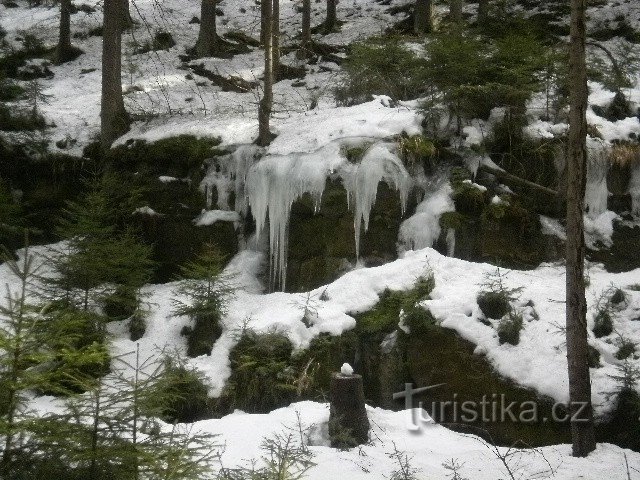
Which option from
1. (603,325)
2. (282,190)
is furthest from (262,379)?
(603,325)

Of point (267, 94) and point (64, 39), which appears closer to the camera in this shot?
point (267, 94)

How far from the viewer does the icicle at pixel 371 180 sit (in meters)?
9.21

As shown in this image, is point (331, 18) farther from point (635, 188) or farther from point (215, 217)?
point (635, 188)

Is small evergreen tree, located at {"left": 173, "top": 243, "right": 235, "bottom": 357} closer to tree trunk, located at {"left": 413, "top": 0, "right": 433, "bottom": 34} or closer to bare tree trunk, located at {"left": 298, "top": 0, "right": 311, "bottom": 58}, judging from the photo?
bare tree trunk, located at {"left": 298, "top": 0, "right": 311, "bottom": 58}

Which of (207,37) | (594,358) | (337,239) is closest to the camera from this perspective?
(594,358)

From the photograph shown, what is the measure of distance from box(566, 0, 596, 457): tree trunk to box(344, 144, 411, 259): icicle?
3.90 meters

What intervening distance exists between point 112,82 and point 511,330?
9.33m

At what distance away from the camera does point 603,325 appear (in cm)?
703

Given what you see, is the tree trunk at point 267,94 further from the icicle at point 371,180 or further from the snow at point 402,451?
the snow at point 402,451

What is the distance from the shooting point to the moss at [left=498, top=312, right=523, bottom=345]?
686 cm

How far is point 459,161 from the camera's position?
382 inches

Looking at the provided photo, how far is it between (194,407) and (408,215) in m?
4.60

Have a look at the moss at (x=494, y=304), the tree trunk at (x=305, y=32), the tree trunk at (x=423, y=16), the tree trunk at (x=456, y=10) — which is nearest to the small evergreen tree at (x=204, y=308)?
the moss at (x=494, y=304)

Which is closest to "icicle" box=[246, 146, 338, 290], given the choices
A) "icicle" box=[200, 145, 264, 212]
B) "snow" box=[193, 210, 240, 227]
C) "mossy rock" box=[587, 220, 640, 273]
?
"icicle" box=[200, 145, 264, 212]
